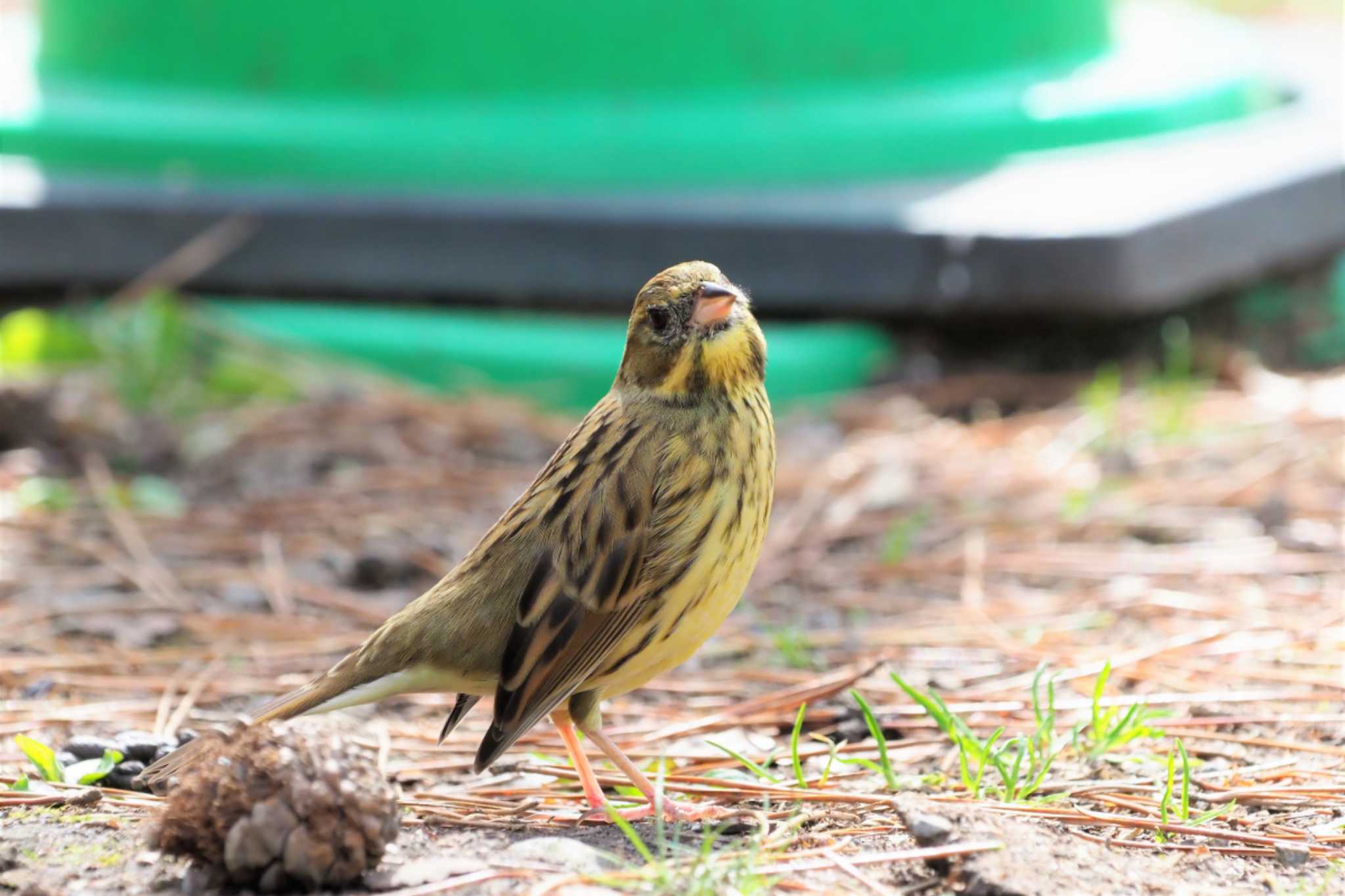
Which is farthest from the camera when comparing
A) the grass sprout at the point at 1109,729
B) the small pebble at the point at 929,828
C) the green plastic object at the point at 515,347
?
the green plastic object at the point at 515,347

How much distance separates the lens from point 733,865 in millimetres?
2650

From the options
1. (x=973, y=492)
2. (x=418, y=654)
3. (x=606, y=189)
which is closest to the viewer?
(x=418, y=654)

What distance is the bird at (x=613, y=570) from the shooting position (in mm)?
3248

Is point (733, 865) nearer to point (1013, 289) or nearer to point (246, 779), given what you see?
point (246, 779)

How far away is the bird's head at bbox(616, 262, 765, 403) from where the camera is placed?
342cm

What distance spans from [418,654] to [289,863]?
2.35 feet

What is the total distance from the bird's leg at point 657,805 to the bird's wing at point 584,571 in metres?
0.18

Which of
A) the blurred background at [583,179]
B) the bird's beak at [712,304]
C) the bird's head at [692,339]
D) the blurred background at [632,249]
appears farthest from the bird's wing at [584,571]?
the blurred background at [583,179]

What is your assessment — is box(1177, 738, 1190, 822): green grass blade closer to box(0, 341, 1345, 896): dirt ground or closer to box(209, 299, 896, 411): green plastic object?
box(0, 341, 1345, 896): dirt ground

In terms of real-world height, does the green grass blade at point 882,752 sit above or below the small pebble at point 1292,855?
above

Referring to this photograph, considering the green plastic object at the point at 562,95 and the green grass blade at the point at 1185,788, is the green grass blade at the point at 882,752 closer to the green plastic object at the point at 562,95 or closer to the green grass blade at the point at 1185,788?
the green grass blade at the point at 1185,788

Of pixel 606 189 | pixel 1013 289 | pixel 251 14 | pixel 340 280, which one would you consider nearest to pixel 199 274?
pixel 340 280

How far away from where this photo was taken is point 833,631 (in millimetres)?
4504

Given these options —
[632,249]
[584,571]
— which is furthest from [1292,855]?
[632,249]
